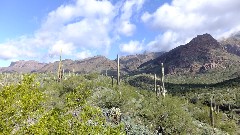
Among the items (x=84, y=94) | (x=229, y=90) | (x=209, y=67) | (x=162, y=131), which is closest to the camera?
(x=84, y=94)

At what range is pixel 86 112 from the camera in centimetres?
1117

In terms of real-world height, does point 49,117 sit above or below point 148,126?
above

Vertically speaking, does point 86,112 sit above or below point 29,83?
below

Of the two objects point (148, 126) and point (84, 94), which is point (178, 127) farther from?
point (84, 94)

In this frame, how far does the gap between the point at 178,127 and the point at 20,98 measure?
1919cm

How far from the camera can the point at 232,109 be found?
78.1 m

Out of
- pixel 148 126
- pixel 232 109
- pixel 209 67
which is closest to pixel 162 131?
pixel 148 126

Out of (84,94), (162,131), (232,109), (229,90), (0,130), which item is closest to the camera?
(0,130)

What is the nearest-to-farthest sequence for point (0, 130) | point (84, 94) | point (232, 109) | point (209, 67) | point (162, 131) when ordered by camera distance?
point (0, 130)
point (84, 94)
point (162, 131)
point (232, 109)
point (209, 67)

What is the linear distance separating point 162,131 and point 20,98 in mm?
18720

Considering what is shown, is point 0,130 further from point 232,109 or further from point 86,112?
point 232,109

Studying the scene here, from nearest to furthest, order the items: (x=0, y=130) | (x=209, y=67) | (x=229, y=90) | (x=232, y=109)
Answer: (x=0, y=130) < (x=232, y=109) < (x=229, y=90) < (x=209, y=67)

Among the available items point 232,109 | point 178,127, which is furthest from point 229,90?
point 178,127

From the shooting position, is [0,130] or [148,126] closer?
[0,130]
